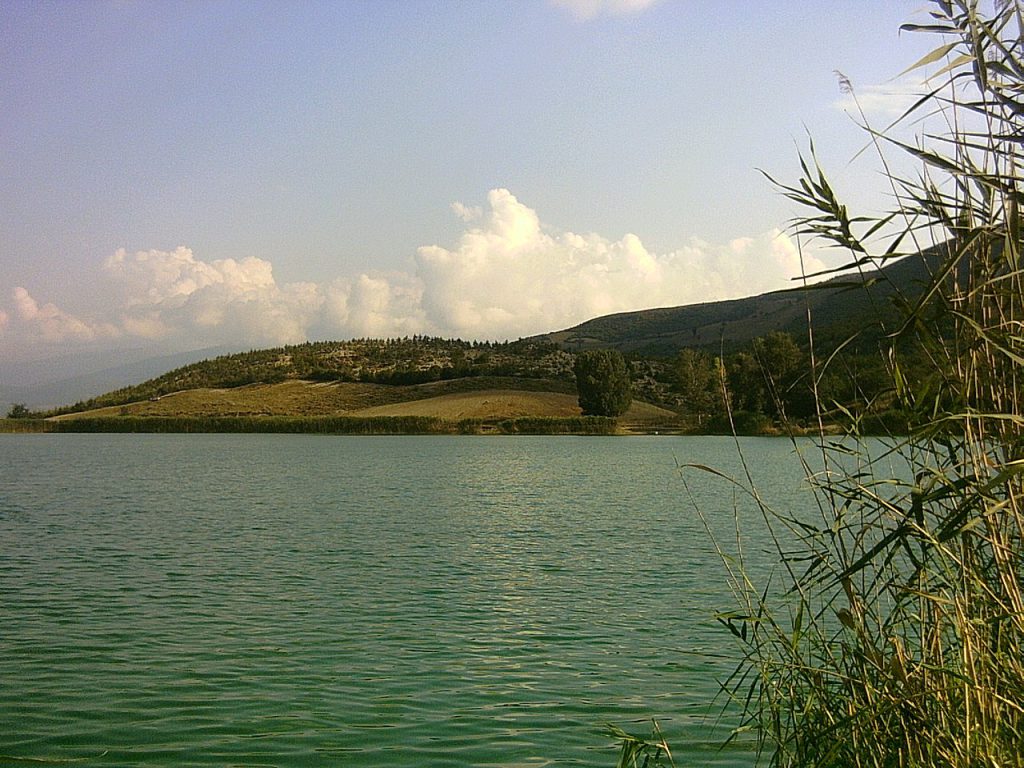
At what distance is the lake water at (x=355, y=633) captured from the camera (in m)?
8.80

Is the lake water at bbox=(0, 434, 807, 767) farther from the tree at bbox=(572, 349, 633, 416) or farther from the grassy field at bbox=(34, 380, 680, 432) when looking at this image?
the grassy field at bbox=(34, 380, 680, 432)

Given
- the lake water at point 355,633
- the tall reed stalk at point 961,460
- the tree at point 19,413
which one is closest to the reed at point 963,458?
the tall reed stalk at point 961,460

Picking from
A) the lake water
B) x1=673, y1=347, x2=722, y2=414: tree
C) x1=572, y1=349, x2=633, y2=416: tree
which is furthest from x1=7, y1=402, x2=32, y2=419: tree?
the lake water

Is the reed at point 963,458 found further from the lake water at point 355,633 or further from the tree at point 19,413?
the tree at point 19,413

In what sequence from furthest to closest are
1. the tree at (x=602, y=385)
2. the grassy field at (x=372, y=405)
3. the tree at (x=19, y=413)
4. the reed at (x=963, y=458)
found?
the tree at (x=19, y=413), the grassy field at (x=372, y=405), the tree at (x=602, y=385), the reed at (x=963, y=458)

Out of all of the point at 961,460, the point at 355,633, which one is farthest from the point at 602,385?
the point at 961,460

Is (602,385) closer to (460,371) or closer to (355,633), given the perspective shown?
(460,371)

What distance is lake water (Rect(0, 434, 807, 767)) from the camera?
8.80 m

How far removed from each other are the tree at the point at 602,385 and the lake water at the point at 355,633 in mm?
75318

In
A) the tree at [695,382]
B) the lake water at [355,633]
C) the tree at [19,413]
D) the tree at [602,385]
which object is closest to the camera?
the lake water at [355,633]

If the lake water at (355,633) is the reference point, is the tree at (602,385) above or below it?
above

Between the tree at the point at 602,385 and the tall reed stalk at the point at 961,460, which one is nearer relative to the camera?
the tall reed stalk at the point at 961,460

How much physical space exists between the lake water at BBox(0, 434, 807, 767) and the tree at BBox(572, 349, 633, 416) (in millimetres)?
75318

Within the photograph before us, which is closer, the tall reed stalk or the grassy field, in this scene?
the tall reed stalk
